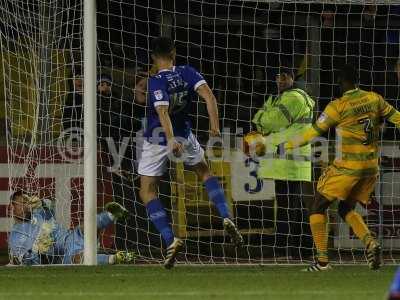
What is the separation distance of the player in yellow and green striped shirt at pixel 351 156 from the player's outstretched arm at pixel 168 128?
105 centimetres

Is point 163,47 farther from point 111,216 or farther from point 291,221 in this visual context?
point 291,221

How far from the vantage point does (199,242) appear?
1324cm

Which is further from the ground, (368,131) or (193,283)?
(368,131)

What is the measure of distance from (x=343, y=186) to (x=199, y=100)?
8.77ft

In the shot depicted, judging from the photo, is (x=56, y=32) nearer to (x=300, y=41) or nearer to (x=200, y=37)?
(x=200, y=37)

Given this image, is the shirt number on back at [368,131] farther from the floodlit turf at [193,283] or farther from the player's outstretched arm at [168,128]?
the player's outstretched arm at [168,128]

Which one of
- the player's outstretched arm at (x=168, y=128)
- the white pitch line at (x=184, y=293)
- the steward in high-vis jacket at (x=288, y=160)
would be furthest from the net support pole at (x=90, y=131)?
the white pitch line at (x=184, y=293)

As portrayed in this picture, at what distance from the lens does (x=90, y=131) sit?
1169cm

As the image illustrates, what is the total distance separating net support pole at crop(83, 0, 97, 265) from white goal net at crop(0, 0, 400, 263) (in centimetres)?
65

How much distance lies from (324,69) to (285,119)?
1.10 metres

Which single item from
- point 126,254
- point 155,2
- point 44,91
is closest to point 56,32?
point 44,91

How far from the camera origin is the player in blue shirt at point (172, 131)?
10875 millimetres

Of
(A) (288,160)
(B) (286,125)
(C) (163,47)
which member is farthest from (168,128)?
(B) (286,125)

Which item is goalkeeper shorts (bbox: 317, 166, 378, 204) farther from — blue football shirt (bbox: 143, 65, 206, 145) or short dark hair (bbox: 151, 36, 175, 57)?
short dark hair (bbox: 151, 36, 175, 57)
